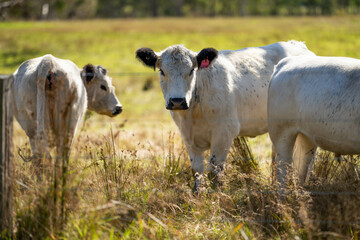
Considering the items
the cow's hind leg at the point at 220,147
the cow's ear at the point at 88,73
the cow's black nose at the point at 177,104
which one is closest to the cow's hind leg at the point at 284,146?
the cow's hind leg at the point at 220,147

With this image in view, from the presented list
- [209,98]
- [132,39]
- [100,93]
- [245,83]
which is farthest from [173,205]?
[132,39]

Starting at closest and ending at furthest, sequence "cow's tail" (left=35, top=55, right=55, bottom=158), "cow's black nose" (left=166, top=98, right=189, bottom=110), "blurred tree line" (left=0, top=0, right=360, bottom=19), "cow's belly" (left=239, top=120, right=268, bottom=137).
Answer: "cow's tail" (left=35, top=55, right=55, bottom=158) → "cow's black nose" (left=166, top=98, right=189, bottom=110) → "cow's belly" (left=239, top=120, right=268, bottom=137) → "blurred tree line" (left=0, top=0, right=360, bottom=19)

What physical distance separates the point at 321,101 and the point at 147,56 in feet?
7.64

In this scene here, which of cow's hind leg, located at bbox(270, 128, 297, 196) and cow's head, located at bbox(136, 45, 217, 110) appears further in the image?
cow's head, located at bbox(136, 45, 217, 110)

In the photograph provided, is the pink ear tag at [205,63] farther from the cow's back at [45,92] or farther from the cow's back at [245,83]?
the cow's back at [45,92]

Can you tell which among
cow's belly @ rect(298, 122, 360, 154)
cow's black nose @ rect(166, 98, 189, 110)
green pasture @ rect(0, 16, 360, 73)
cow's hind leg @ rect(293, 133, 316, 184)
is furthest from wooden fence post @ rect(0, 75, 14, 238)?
green pasture @ rect(0, 16, 360, 73)

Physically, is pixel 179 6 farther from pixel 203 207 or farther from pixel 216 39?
pixel 203 207

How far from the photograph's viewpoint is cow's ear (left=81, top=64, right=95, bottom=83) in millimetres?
7508

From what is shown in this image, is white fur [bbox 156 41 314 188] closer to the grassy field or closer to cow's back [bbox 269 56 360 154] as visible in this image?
the grassy field

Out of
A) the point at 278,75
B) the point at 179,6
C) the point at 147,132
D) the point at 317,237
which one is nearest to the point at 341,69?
the point at 278,75

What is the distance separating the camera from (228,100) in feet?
20.9

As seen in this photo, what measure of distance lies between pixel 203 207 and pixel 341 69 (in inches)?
73.4

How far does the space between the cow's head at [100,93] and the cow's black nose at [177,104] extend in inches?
99.4

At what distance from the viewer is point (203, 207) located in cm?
492
